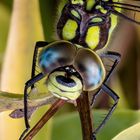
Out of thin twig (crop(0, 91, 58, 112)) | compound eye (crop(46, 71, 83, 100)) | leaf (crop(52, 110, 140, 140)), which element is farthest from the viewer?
leaf (crop(52, 110, 140, 140))

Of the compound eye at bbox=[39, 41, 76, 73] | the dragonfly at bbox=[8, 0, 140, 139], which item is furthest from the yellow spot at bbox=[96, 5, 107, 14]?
the compound eye at bbox=[39, 41, 76, 73]

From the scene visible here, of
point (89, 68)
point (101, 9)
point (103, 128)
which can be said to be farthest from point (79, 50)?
point (103, 128)

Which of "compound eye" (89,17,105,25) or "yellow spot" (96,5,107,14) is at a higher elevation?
"yellow spot" (96,5,107,14)

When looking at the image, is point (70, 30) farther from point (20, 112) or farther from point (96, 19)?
point (20, 112)

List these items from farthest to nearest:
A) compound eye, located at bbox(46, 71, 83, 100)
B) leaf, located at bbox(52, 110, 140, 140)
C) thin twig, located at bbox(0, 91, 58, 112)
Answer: leaf, located at bbox(52, 110, 140, 140) → thin twig, located at bbox(0, 91, 58, 112) → compound eye, located at bbox(46, 71, 83, 100)

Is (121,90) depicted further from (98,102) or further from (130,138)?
(130,138)

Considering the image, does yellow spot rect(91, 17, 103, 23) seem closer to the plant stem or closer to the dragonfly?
the dragonfly

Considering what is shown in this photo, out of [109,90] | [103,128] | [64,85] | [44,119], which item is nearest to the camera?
[64,85]

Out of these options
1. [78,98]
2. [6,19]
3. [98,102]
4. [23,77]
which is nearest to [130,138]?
[78,98]

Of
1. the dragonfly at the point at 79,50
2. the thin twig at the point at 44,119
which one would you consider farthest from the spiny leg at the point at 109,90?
the thin twig at the point at 44,119
